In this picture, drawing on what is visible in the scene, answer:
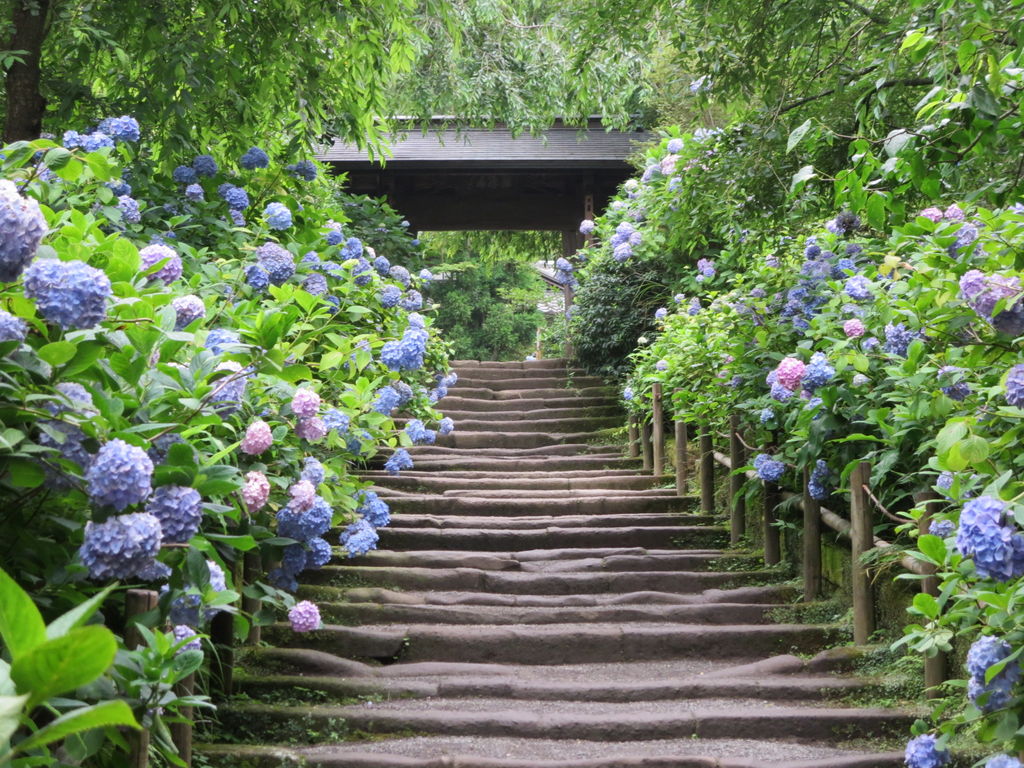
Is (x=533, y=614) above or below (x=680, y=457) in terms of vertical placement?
below

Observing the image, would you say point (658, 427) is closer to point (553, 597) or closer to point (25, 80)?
point (553, 597)

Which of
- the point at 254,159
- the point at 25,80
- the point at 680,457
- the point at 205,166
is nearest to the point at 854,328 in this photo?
the point at 254,159

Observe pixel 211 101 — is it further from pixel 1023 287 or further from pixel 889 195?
pixel 1023 287

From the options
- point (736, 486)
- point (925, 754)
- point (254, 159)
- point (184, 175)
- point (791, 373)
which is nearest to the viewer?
point (925, 754)

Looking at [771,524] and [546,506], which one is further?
[546,506]

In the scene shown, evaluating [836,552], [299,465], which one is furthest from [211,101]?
[836,552]

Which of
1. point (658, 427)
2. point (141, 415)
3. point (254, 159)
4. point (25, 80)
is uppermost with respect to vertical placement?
point (25, 80)

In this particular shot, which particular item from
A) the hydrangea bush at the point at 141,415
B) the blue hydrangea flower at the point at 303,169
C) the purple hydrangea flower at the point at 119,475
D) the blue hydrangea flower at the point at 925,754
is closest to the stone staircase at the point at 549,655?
the hydrangea bush at the point at 141,415

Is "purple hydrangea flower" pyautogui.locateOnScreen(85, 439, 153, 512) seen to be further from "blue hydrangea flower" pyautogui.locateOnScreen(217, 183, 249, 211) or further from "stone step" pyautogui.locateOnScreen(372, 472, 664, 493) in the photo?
"stone step" pyautogui.locateOnScreen(372, 472, 664, 493)

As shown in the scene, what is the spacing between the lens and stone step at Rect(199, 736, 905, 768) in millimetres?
3938

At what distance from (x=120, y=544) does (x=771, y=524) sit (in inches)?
189

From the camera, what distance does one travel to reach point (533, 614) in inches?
228

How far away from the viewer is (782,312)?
5.88 metres

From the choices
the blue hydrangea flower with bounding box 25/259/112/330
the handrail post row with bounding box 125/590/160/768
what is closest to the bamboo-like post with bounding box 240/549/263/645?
the handrail post row with bounding box 125/590/160/768
